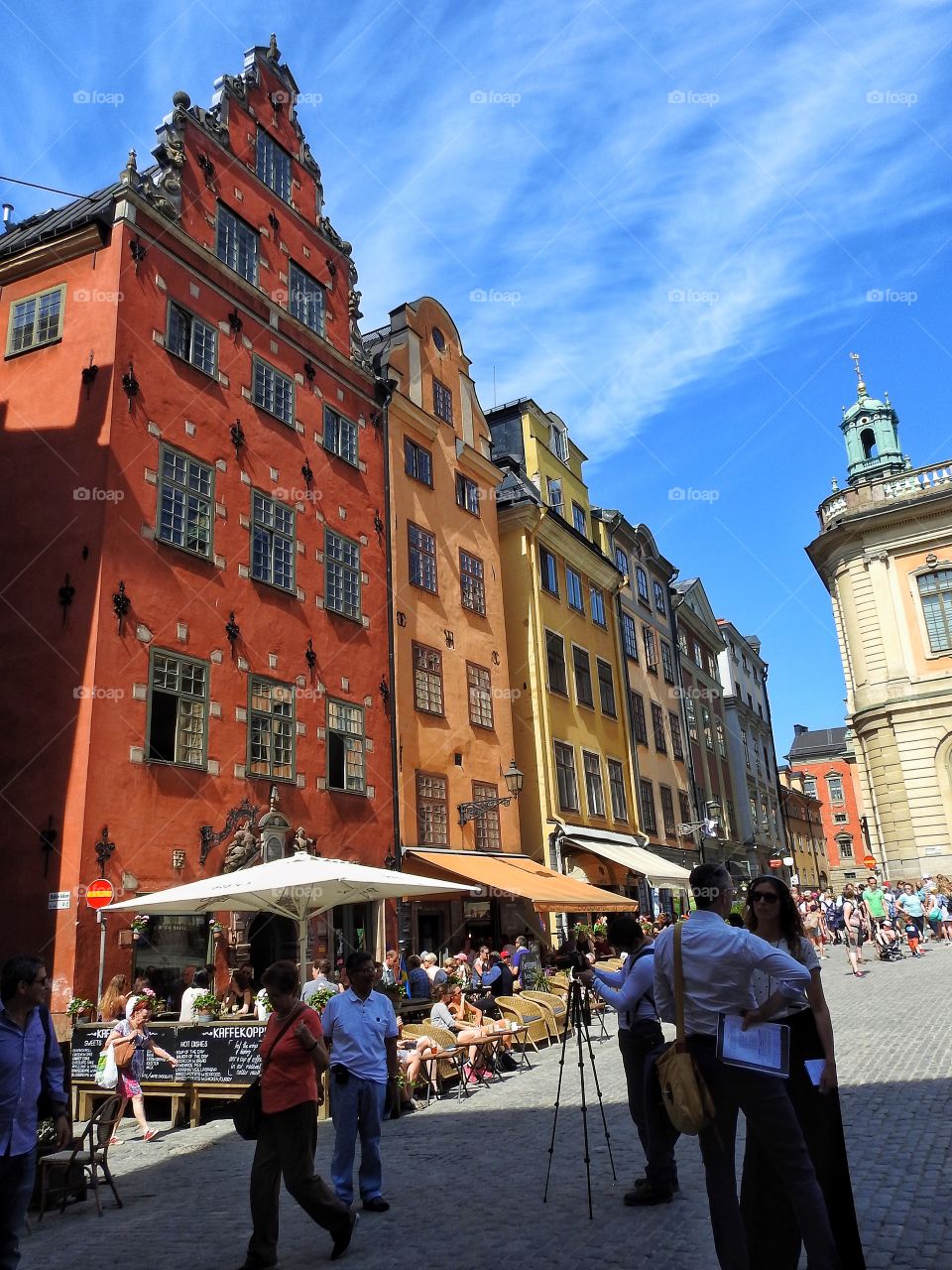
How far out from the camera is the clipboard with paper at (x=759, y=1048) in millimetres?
4441

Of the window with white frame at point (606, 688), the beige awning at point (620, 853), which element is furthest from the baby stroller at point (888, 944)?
the window with white frame at point (606, 688)

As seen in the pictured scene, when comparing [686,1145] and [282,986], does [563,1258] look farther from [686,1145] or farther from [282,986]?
[686,1145]

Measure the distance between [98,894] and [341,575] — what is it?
8.68 meters

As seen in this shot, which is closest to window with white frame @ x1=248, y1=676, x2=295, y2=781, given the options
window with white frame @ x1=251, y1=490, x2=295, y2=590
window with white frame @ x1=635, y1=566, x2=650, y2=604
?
window with white frame @ x1=251, y1=490, x2=295, y2=590

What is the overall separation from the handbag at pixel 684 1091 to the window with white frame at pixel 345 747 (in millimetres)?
13905

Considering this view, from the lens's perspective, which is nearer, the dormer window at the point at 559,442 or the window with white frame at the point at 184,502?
the window with white frame at the point at 184,502

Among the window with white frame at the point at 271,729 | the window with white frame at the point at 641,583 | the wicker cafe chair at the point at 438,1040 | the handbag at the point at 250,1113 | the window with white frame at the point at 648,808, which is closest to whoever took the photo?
the handbag at the point at 250,1113

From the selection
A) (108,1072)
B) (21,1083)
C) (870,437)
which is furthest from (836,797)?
(21,1083)

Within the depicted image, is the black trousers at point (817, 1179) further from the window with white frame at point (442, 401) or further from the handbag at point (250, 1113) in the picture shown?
the window with white frame at point (442, 401)

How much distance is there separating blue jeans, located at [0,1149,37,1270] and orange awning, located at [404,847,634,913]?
14103 mm

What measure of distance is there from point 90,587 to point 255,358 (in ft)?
21.4

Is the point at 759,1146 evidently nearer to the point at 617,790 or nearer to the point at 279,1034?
the point at 279,1034

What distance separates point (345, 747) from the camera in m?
18.8

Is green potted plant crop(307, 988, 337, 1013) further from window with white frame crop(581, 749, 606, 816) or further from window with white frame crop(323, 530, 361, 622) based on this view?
window with white frame crop(581, 749, 606, 816)
